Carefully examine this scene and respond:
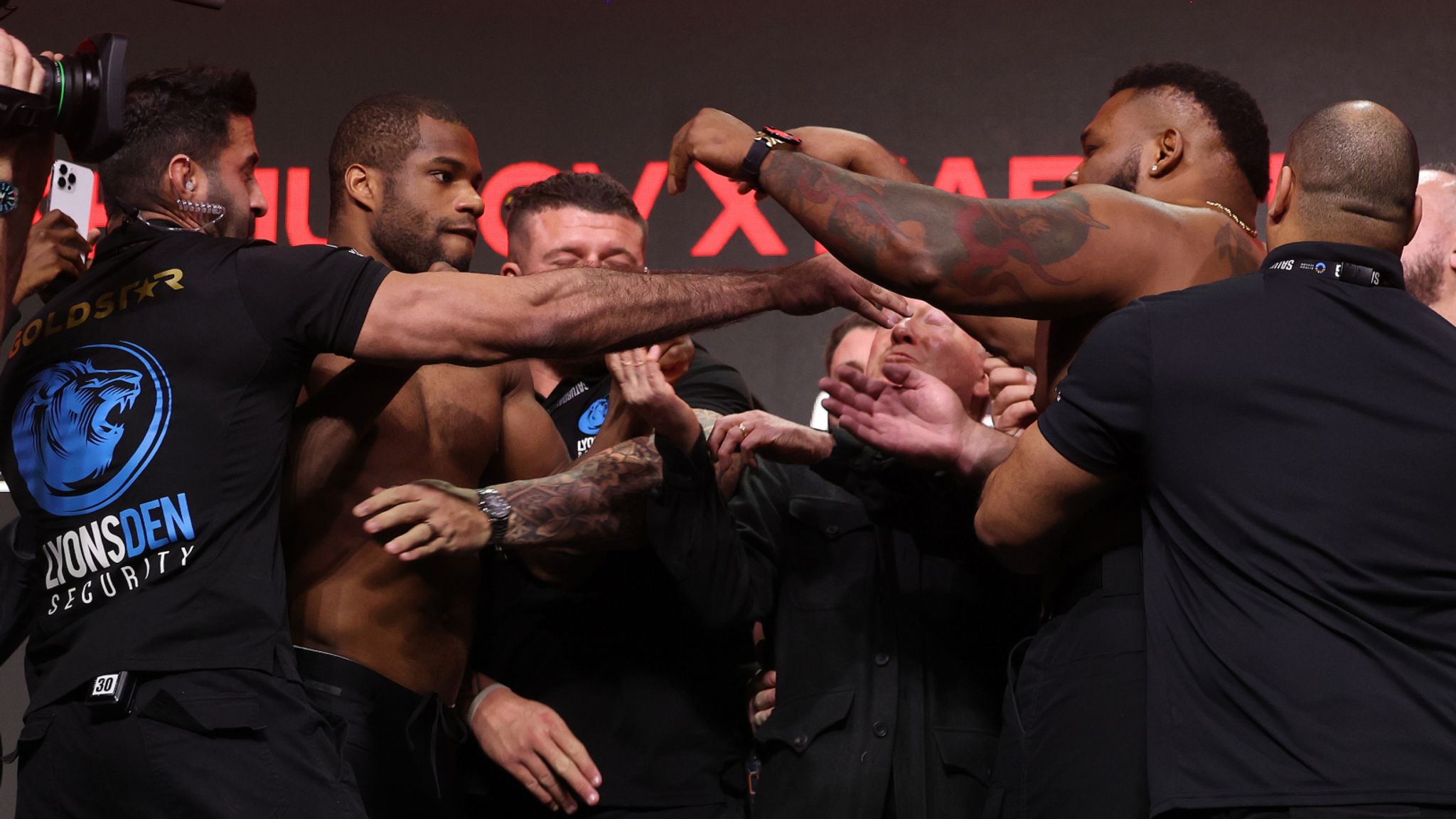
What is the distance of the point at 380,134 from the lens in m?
2.70

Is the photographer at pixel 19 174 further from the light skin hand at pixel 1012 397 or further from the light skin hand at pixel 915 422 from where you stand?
the light skin hand at pixel 1012 397

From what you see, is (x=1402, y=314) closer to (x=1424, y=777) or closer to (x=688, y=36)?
(x=1424, y=777)

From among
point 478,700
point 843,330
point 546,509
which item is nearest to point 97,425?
point 546,509

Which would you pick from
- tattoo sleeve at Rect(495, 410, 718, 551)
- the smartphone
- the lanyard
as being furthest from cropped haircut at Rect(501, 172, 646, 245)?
the lanyard

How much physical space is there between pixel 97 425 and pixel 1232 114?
183 centimetres

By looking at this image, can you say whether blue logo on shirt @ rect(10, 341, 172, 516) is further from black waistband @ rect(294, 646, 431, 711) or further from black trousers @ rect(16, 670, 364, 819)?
black waistband @ rect(294, 646, 431, 711)

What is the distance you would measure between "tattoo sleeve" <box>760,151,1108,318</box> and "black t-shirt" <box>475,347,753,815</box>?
0.99 m

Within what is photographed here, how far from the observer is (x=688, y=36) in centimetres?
464

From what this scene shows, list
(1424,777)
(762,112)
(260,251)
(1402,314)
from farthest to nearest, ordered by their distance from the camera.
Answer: (762,112) → (260,251) → (1402,314) → (1424,777)

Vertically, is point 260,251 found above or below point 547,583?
above

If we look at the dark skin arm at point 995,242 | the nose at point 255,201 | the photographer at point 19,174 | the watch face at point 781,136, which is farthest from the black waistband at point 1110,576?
the photographer at point 19,174

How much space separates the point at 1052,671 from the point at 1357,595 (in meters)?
0.48

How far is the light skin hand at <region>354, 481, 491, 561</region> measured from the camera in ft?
6.88

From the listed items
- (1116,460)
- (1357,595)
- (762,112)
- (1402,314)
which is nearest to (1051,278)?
(1116,460)
